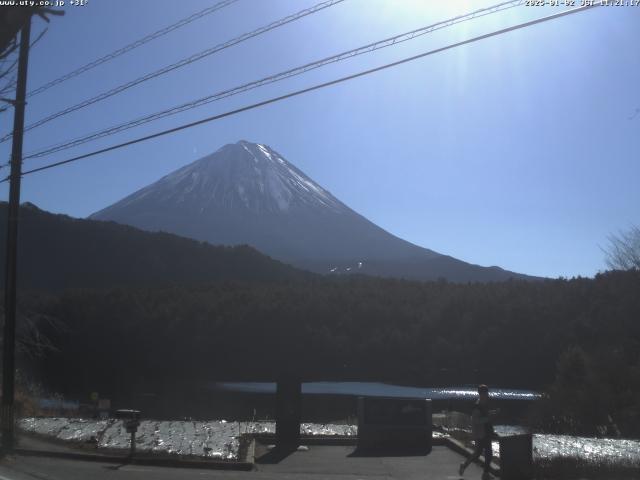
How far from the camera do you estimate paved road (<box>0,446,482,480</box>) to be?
1187 centimetres

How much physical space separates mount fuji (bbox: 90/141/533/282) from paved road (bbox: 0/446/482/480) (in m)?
105

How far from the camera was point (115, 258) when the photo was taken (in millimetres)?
79438

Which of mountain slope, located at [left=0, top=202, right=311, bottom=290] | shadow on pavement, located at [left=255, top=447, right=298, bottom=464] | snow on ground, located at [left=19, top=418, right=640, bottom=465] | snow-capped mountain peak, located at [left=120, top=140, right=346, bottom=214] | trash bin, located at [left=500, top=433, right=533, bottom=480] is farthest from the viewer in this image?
snow-capped mountain peak, located at [left=120, top=140, right=346, bottom=214]

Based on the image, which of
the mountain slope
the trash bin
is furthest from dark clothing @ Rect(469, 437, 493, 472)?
the mountain slope

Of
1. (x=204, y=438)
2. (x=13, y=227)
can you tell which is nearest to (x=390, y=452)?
(x=204, y=438)

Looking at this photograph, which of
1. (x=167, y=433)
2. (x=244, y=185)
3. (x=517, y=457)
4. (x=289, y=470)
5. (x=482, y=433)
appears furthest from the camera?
(x=244, y=185)

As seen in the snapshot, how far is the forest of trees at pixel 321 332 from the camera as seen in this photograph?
53.3 metres

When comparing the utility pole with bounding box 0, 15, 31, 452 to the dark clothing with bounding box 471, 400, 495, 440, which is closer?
the dark clothing with bounding box 471, 400, 495, 440

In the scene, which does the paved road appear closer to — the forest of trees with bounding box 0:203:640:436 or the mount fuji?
the forest of trees with bounding box 0:203:640:436

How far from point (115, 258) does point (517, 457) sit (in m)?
71.7

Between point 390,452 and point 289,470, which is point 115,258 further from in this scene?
point 289,470

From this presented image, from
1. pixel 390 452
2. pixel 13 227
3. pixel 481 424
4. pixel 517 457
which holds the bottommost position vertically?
pixel 390 452

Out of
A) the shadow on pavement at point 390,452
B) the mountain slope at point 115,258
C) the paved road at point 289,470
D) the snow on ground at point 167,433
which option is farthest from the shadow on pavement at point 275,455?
the mountain slope at point 115,258

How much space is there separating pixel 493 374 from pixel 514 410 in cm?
2205
